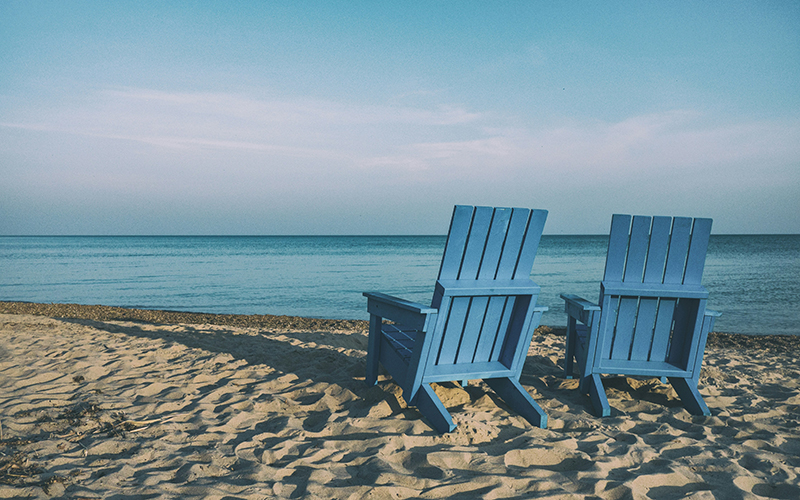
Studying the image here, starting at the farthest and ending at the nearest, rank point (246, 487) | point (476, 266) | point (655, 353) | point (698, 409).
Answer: point (655, 353) → point (698, 409) → point (476, 266) → point (246, 487)

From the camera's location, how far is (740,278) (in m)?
14.4

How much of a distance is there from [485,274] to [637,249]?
1.08m

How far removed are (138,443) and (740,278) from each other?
17.4m

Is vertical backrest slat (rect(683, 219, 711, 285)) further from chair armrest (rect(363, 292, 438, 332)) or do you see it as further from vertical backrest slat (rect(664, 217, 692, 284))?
chair armrest (rect(363, 292, 438, 332))

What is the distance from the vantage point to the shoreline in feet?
19.4

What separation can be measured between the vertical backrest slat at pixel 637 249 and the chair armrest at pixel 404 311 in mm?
1390

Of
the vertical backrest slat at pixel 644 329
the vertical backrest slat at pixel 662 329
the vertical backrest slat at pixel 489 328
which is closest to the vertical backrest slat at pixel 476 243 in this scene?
the vertical backrest slat at pixel 489 328

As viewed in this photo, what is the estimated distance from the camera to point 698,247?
Answer: 2863 millimetres

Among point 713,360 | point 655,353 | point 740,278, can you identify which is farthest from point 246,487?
point 740,278

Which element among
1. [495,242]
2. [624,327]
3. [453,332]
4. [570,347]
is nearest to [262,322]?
[570,347]

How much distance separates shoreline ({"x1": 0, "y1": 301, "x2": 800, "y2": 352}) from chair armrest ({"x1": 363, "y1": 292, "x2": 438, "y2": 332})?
3.58 metres

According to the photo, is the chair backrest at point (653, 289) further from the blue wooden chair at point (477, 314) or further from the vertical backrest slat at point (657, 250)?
the blue wooden chair at point (477, 314)

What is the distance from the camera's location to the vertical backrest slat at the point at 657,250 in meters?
2.82

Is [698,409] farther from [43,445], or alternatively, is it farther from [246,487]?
[43,445]
